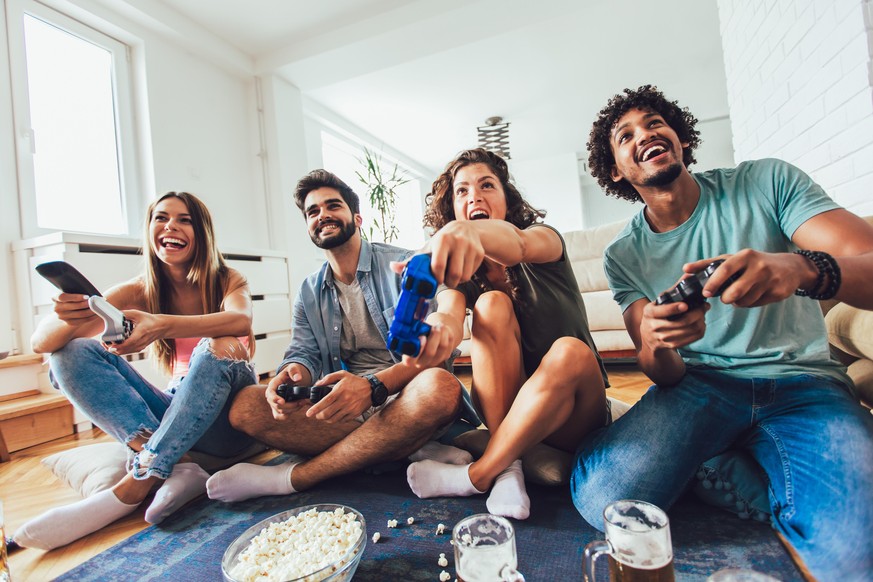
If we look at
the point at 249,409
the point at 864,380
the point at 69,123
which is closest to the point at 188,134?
the point at 69,123

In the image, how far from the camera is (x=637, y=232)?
3.75ft

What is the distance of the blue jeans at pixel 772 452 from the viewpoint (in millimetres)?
732

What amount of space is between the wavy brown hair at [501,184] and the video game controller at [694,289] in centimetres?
50

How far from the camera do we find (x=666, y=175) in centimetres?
104

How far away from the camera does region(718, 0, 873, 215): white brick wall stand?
4.66 ft

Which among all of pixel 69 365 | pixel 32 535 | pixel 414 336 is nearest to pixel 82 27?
pixel 69 365

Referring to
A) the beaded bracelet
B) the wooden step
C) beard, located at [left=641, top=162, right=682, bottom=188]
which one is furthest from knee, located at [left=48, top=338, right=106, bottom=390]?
the beaded bracelet

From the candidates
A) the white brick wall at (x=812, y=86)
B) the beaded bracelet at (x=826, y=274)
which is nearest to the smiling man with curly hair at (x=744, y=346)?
the beaded bracelet at (x=826, y=274)

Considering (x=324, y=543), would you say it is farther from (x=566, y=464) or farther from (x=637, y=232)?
(x=637, y=232)

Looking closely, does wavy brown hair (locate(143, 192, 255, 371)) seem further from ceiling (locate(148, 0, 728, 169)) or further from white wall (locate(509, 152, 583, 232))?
white wall (locate(509, 152, 583, 232))

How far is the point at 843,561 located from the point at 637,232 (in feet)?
2.41

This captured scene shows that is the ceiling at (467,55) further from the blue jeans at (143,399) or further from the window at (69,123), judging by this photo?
the blue jeans at (143,399)

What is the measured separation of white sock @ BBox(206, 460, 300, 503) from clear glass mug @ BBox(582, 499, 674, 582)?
955mm

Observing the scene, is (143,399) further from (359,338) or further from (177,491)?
(359,338)
